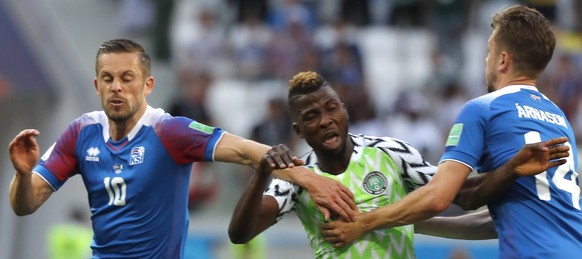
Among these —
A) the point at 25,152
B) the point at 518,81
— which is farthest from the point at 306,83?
the point at 25,152

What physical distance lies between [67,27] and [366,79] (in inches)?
201

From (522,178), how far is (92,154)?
2551 millimetres

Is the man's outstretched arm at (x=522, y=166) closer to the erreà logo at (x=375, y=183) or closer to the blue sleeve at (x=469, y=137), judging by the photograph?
the blue sleeve at (x=469, y=137)

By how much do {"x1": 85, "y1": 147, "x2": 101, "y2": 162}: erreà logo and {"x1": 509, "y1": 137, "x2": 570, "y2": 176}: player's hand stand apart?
8.13 ft

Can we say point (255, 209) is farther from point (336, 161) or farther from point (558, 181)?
point (558, 181)

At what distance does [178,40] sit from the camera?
17594 millimetres

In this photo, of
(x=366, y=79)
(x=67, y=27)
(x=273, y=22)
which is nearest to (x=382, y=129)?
(x=366, y=79)

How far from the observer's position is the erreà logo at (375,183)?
6578 mm

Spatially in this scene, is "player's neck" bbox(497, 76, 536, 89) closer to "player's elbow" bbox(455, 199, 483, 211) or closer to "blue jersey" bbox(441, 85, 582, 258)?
"blue jersey" bbox(441, 85, 582, 258)

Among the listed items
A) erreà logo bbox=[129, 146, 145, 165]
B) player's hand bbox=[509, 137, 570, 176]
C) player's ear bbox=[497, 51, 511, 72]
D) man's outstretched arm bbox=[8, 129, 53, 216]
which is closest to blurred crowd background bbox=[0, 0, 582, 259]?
man's outstretched arm bbox=[8, 129, 53, 216]

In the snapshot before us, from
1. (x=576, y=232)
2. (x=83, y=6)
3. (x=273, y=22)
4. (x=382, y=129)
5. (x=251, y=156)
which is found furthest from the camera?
(x=83, y=6)

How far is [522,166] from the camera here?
5.75 metres

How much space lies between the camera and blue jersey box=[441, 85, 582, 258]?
5.79m

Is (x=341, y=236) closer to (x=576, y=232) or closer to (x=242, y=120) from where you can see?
(x=576, y=232)
